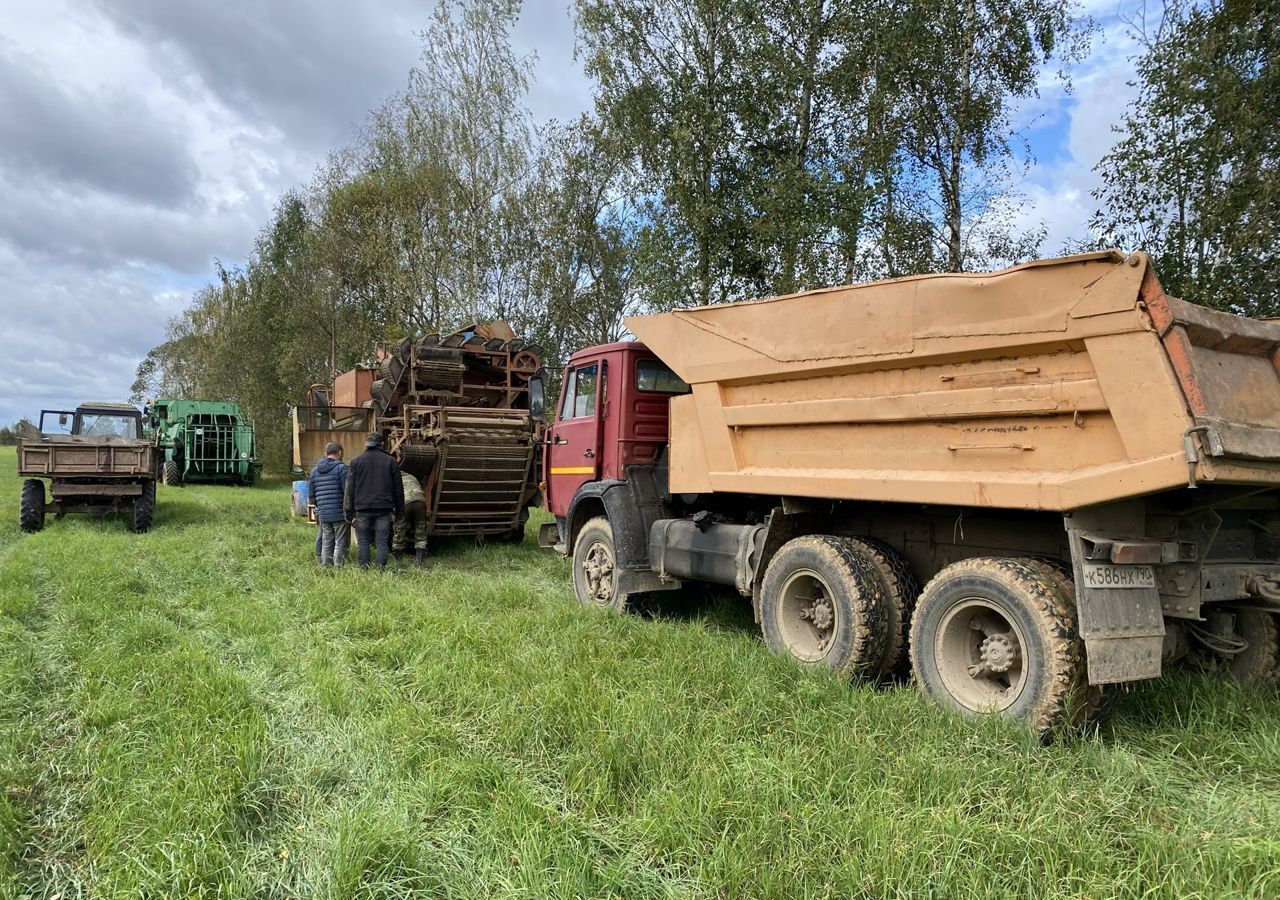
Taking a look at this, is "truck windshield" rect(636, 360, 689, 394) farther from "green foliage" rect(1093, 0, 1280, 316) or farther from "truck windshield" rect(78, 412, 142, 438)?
"truck windshield" rect(78, 412, 142, 438)

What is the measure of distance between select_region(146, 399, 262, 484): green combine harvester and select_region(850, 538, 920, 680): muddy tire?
23.7 m

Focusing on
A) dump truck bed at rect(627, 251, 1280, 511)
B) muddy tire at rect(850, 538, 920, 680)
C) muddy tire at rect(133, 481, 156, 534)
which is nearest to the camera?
dump truck bed at rect(627, 251, 1280, 511)

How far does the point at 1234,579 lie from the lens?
3.96 m

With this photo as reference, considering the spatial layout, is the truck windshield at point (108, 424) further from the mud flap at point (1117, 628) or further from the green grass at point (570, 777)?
the mud flap at point (1117, 628)

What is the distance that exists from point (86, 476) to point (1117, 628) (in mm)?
14129

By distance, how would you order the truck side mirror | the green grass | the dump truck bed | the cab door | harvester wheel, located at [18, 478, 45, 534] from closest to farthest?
the green grass → the dump truck bed → the cab door → the truck side mirror → harvester wheel, located at [18, 478, 45, 534]

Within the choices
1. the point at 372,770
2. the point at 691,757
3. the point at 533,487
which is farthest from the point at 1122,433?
the point at 533,487

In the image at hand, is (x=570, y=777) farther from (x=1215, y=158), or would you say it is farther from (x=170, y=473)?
(x=170, y=473)

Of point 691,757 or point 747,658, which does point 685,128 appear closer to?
point 747,658

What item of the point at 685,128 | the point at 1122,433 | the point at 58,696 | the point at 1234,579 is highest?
the point at 685,128

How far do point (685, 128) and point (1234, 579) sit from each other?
11.9m

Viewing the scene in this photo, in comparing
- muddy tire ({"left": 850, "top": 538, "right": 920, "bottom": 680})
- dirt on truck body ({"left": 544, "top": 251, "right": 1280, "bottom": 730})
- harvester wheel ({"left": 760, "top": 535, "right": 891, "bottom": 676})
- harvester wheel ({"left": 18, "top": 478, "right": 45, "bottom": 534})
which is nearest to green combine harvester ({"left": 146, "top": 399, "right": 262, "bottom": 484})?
harvester wheel ({"left": 18, "top": 478, "right": 45, "bottom": 534})

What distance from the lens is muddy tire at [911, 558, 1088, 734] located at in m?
3.59

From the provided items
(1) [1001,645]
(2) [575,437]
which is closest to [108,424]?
(2) [575,437]
